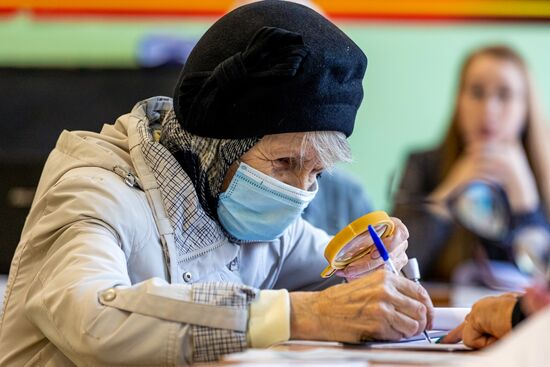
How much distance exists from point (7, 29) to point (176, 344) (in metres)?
4.03

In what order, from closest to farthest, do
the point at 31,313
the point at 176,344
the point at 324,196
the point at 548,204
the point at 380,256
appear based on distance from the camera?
the point at 176,344 < the point at 31,313 < the point at 380,256 < the point at 324,196 < the point at 548,204

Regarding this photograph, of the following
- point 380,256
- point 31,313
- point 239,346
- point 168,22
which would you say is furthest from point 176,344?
point 168,22

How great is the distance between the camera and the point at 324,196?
358cm

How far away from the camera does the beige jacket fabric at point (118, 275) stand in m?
1.69

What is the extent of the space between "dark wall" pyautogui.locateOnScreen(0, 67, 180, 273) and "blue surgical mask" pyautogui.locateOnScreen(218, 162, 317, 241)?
6.99 ft

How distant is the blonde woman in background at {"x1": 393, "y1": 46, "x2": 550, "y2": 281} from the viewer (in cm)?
486

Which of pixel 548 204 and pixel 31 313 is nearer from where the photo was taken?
pixel 31 313

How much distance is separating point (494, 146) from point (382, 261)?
3.10 meters

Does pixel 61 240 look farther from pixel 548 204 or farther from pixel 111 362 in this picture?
pixel 548 204

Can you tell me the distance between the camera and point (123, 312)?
1707mm

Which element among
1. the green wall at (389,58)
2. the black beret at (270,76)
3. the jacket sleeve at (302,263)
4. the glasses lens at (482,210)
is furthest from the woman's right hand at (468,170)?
the black beret at (270,76)

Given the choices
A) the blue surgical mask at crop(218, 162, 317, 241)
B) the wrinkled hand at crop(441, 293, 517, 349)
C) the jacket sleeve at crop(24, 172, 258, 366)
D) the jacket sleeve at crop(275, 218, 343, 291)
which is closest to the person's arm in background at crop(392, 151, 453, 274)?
the jacket sleeve at crop(275, 218, 343, 291)

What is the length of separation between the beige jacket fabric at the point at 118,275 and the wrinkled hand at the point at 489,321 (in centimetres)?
32

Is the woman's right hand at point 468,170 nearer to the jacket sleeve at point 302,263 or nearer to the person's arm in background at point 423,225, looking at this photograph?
the person's arm in background at point 423,225
